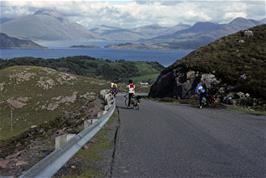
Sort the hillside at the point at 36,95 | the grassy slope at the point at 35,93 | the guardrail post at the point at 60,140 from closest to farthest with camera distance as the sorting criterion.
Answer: the guardrail post at the point at 60,140
the hillside at the point at 36,95
the grassy slope at the point at 35,93

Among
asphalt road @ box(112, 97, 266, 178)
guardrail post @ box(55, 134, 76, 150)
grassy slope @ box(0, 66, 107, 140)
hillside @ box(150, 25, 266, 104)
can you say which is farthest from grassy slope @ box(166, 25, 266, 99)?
grassy slope @ box(0, 66, 107, 140)

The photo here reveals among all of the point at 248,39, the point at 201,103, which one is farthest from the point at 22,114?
the point at 201,103

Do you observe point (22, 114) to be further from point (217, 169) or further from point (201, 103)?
point (217, 169)

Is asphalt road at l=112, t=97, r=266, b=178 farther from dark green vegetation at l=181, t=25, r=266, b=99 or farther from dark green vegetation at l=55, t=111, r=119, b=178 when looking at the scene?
dark green vegetation at l=181, t=25, r=266, b=99

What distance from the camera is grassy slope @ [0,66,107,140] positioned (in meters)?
92.9

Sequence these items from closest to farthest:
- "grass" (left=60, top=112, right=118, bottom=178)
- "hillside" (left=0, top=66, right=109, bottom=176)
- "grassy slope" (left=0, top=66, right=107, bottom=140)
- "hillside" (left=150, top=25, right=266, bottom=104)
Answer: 1. "grass" (left=60, top=112, right=118, bottom=178)
2. "hillside" (left=150, top=25, right=266, bottom=104)
3. "hillside" (left=0, top=66, right=109, bottom=176)
4. "grassy slope" (left=0, top=66, right=107, bottom=140)

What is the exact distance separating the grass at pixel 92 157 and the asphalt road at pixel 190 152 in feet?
0.97

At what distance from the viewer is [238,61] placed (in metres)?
48.7

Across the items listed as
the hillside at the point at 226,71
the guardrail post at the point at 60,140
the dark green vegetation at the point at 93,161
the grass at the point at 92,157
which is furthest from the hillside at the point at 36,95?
the guardrail post at the point at 60,140

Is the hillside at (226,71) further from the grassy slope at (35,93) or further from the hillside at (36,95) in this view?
the grassy slope at (35,93)

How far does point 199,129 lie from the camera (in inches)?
610

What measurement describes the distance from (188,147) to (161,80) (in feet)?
163

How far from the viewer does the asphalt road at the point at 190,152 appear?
8.29 meters

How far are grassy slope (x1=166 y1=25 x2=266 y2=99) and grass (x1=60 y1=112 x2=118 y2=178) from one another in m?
24.1
